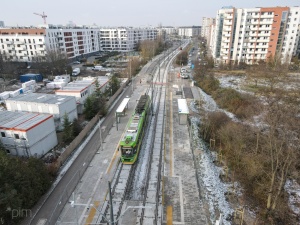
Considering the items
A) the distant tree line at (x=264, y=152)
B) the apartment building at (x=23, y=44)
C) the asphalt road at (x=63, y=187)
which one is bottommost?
the asphalt road at (x=63, y=187)

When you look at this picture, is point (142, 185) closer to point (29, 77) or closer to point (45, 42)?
point (29, 77)

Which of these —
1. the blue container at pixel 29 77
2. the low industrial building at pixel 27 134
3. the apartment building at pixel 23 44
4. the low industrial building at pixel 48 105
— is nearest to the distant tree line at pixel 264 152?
the low industrial building at pixel 48 105

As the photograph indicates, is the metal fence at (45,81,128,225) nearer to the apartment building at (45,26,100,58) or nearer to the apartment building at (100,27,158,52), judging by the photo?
the apartment building at (45,26,100,58)

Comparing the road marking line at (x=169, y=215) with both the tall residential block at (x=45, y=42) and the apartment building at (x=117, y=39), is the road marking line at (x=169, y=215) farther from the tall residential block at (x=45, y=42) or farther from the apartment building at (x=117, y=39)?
the apartment building at (x=117, y=39)

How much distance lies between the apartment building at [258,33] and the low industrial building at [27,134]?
59227 millimetres

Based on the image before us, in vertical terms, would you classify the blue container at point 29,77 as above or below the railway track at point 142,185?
above

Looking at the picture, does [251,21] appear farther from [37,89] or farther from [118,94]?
[37,89]

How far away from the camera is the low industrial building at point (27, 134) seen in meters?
20.0

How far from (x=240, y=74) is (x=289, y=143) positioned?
45972 mm

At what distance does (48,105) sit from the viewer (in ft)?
84.1

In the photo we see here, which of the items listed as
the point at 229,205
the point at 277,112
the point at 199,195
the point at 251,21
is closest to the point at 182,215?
the point at 199,195

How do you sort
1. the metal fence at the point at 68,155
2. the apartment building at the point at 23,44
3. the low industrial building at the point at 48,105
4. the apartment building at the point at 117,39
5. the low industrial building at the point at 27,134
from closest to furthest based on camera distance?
1. the metal fence at the point at 68,155
2. the low industrial building at the point at 27,134
3. the low industrial building at the point at 48,105
4. the apartment building at the point at 23,44
5. the apartment building at the point at 117,39

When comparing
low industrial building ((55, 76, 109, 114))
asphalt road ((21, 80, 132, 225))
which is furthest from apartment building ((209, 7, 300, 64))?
asphalt road ((21, 80, 132, 225))

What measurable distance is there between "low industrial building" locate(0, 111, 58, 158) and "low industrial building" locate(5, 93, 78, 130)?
3.04 metres
